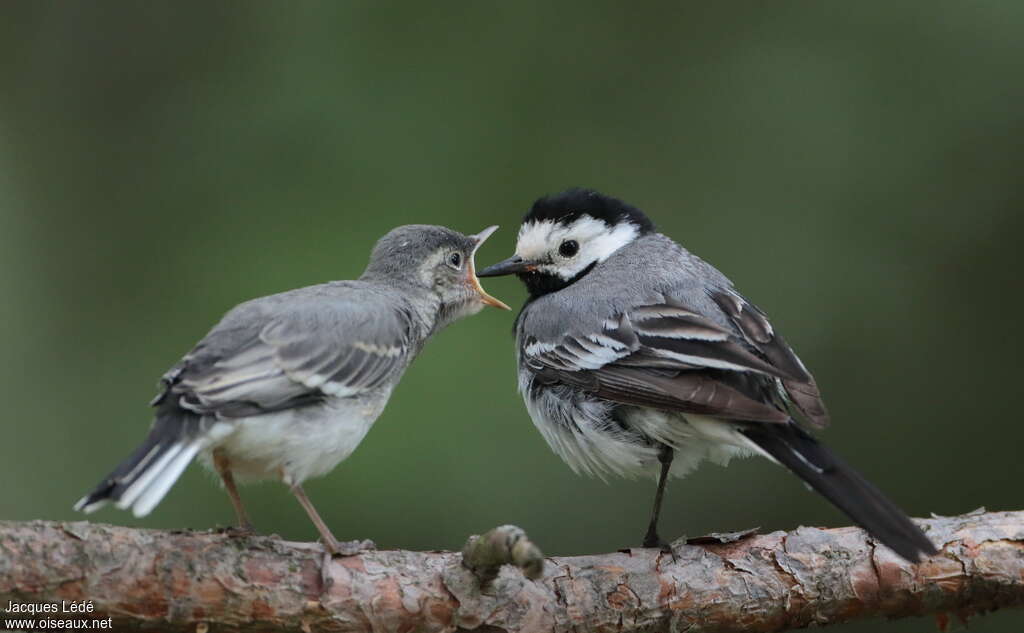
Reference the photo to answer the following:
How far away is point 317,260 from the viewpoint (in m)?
5.50

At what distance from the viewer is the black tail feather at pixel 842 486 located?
3.50 m

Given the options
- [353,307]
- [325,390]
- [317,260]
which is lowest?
[325,390]

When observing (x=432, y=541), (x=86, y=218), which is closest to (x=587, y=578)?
(x=432, y=541)

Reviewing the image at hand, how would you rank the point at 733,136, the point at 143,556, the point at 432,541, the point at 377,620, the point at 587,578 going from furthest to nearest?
the point at 733,136, the point at 432,541, the point at 587,578, the point at 377,620, the point at 143,556

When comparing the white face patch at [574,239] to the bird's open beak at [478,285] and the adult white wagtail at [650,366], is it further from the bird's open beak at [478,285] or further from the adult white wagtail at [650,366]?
the bird's open beak at [478,285]

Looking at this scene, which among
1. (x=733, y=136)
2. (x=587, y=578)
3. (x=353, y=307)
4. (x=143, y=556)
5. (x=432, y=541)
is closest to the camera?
(x=143, y=556)

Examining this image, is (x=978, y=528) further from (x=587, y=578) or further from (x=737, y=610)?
(x=587, y=578)

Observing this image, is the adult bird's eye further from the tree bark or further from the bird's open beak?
the tree bark

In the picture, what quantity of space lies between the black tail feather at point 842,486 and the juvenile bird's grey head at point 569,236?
162cm

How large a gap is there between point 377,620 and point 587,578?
0.72 meters

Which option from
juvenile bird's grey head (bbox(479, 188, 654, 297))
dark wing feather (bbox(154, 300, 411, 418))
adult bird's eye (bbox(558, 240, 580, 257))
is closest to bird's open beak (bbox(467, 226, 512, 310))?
juvenile bird's grey head (bbox(479, 188, 654, 297))

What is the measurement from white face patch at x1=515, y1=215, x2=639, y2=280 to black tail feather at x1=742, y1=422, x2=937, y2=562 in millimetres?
1611

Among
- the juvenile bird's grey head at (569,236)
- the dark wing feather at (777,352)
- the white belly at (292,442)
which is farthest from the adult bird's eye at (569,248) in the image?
the white belly at (292,442)

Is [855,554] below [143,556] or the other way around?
the other way around
